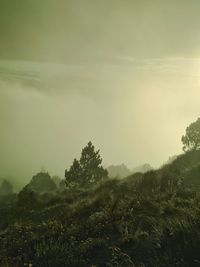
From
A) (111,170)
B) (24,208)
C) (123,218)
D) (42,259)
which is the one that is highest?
(111,170)

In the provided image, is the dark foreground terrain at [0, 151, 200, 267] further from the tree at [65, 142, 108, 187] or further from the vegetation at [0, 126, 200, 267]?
the tree at [65, 142, 108, 187]

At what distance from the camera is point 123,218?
14164 millimetres

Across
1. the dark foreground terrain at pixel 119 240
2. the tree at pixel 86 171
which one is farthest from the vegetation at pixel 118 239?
the tree at pixel 86 171

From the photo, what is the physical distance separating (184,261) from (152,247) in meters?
1.13

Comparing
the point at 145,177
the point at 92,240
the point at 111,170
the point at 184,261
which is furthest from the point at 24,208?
the point at 111,170

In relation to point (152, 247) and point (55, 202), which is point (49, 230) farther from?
point (55, 202)

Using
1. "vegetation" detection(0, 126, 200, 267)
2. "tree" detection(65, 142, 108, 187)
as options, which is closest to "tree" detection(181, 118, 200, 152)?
"tree" detection(65, 142, 108, 187)

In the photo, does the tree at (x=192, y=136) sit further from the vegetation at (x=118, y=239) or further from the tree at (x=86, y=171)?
the vegetation at (x=118, y=239)

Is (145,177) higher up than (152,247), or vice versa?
(145,177)

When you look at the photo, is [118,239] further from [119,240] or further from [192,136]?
[192,136]

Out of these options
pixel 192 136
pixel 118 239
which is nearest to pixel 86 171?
pixel 192 136

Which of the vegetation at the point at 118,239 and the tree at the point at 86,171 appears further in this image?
the tree at the point at 86,171

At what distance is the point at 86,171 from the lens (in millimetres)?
54625

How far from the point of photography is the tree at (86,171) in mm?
53406
